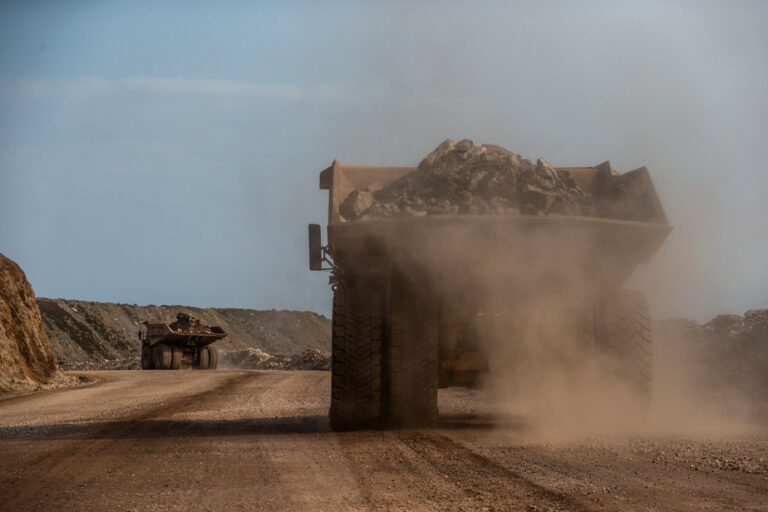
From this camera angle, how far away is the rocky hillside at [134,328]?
6041 centimetres

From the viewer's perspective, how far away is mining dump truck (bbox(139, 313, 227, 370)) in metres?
31.7

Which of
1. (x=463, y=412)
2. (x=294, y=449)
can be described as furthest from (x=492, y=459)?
(x=463, y=412)

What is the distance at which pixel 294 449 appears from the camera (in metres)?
6.77

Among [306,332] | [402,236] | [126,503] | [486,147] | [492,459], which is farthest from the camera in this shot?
[306,332]

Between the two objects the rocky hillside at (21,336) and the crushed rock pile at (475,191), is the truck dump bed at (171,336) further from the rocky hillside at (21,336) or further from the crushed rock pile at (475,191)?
the crushed rock pile at (475,191)

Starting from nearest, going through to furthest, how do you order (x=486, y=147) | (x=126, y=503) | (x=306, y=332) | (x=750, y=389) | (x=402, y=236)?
(x=126, y=503)
(x=402, y=236)
(x=486, y=147)
(x=750, y=389)
(x=306, y=332)

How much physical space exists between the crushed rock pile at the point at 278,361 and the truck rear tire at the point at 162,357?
16.9 ft

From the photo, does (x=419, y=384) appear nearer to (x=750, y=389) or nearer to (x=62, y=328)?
(x=750, y=389)

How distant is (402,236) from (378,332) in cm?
106

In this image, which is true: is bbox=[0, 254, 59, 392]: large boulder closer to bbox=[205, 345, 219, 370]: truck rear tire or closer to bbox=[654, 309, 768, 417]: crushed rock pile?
bbox=[205, 345, 219, 370]: truck rear tire

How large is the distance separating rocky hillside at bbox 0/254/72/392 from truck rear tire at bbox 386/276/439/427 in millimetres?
13928

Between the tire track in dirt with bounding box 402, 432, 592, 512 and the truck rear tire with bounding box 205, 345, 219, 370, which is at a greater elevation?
the tire track in dirt with bounding box 402, 432, 592, 512

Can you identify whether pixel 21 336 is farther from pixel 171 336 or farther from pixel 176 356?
pixel 176 356

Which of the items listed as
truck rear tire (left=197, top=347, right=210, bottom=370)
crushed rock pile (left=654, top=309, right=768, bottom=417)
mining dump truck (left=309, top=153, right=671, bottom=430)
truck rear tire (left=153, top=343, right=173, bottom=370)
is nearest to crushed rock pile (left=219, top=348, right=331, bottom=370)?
truck rear tire (left=197, top=347, right=210, bottom=370)
